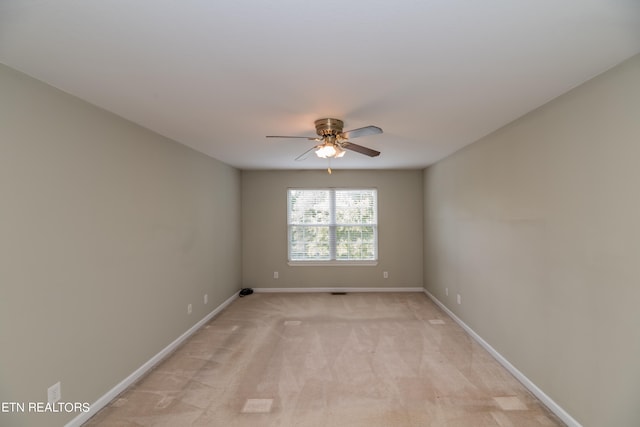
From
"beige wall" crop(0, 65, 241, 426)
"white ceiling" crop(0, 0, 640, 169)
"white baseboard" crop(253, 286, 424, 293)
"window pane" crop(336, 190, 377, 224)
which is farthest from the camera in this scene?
"window pane" crop(336, 190, 377, 224)

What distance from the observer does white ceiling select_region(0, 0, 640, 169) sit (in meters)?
1.28

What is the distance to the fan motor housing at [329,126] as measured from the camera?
262cm

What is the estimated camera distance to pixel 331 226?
6.03m

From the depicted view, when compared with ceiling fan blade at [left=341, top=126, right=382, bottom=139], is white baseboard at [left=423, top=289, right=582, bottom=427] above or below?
below

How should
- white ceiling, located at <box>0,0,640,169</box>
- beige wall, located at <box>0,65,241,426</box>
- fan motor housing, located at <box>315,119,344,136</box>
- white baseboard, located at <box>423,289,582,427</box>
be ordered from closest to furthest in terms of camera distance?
1. white ceiling, located at <box>0,0,640,169</box>
2. beige wall, located at <box>0,65,241,426</box>
3. white baseboard, located at <box>423,289,582,427</box>
4. fan motor housing, located at <box>315,119,344,136</box>

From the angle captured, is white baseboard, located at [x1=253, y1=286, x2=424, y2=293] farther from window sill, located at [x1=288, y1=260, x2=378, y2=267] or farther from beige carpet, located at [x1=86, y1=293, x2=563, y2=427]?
beige carpet, located at [x1=86, y1=293, x2=563, y2=427]

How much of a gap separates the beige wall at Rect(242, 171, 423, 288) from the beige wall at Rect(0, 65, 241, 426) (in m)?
2.28

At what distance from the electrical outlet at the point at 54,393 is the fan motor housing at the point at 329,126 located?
2602mm

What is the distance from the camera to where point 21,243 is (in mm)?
1819

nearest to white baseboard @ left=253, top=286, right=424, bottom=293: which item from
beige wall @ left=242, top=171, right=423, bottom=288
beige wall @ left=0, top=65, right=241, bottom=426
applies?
beige wall @ left=242, top=171, right=423, bottom=288

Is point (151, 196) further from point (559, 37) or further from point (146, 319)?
point (559, 37)

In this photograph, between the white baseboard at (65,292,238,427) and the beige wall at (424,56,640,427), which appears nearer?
the beige wall at (424,56,640,427)

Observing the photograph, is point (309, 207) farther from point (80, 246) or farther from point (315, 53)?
point (315, 53)

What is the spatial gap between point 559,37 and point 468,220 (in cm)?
272
